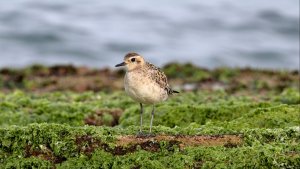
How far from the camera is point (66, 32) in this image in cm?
4134

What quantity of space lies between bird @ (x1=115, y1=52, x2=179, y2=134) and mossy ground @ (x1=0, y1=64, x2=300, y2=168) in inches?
21.6

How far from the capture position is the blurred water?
3809 centimetres

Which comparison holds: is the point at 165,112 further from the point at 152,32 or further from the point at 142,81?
the point at 152,32

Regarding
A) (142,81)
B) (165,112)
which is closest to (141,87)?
(142,81)

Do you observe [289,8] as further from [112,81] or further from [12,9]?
[112,81]

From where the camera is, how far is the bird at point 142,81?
12320mm

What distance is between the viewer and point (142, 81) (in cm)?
1235

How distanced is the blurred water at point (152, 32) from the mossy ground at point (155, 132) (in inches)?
717

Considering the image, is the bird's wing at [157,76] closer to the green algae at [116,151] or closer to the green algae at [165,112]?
the green algae at [165,112]

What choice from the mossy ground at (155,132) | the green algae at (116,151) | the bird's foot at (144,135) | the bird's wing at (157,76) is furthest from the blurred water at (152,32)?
the green algae at (116,151)

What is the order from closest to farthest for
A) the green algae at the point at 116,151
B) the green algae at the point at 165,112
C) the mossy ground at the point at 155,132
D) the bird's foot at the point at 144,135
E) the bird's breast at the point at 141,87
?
the green algae at the point at 116,151 → the mossy ground at the point at 155,132 → the bird's foot at the point at 144,135 → the bird's breast at the point at 141,87 → the green algae at the point at 165,112

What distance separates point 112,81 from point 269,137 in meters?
11.7

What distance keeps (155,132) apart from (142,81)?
2.75 feet

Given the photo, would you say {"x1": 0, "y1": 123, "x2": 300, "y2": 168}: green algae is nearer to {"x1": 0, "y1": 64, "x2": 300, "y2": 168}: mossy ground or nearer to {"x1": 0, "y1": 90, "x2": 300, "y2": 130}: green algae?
{"x1": 0, "y1": 64, "x2": 300, "y2": 168}: mossy ground
